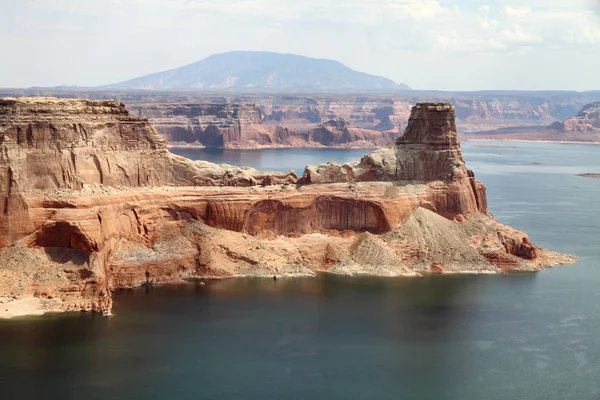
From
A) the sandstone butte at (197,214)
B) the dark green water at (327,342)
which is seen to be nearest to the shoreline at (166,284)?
the sandstone butte at (197,214)

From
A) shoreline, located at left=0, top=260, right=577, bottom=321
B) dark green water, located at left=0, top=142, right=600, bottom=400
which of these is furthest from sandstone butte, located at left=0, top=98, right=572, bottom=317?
dark green water, located at left=0, top=142, right=600, bottom=400

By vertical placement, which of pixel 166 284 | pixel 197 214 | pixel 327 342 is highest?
pixel 197 214

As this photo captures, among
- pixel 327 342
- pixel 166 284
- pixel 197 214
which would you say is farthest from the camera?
pixel 197 214

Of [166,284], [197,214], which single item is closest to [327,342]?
[166,284]

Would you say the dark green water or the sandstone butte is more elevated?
the sandstone butte

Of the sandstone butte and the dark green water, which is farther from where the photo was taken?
the sandstone butte

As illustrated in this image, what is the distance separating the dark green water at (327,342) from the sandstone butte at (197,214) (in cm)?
251

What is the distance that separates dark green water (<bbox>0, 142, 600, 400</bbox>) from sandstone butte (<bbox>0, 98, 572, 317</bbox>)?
2511mm

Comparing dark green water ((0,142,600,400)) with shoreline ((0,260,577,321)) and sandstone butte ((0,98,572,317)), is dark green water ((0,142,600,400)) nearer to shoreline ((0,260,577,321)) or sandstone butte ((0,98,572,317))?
shoreline ((0,260,577,321))

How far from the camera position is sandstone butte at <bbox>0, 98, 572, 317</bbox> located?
192 ft

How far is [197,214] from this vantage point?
6812 centimetres

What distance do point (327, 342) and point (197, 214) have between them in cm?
2018

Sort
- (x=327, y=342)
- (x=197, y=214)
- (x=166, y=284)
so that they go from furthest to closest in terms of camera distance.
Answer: (x=197, y=214)
(x=166, y=284)
(x=327, y=342)

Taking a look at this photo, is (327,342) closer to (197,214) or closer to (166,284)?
(166,284)
